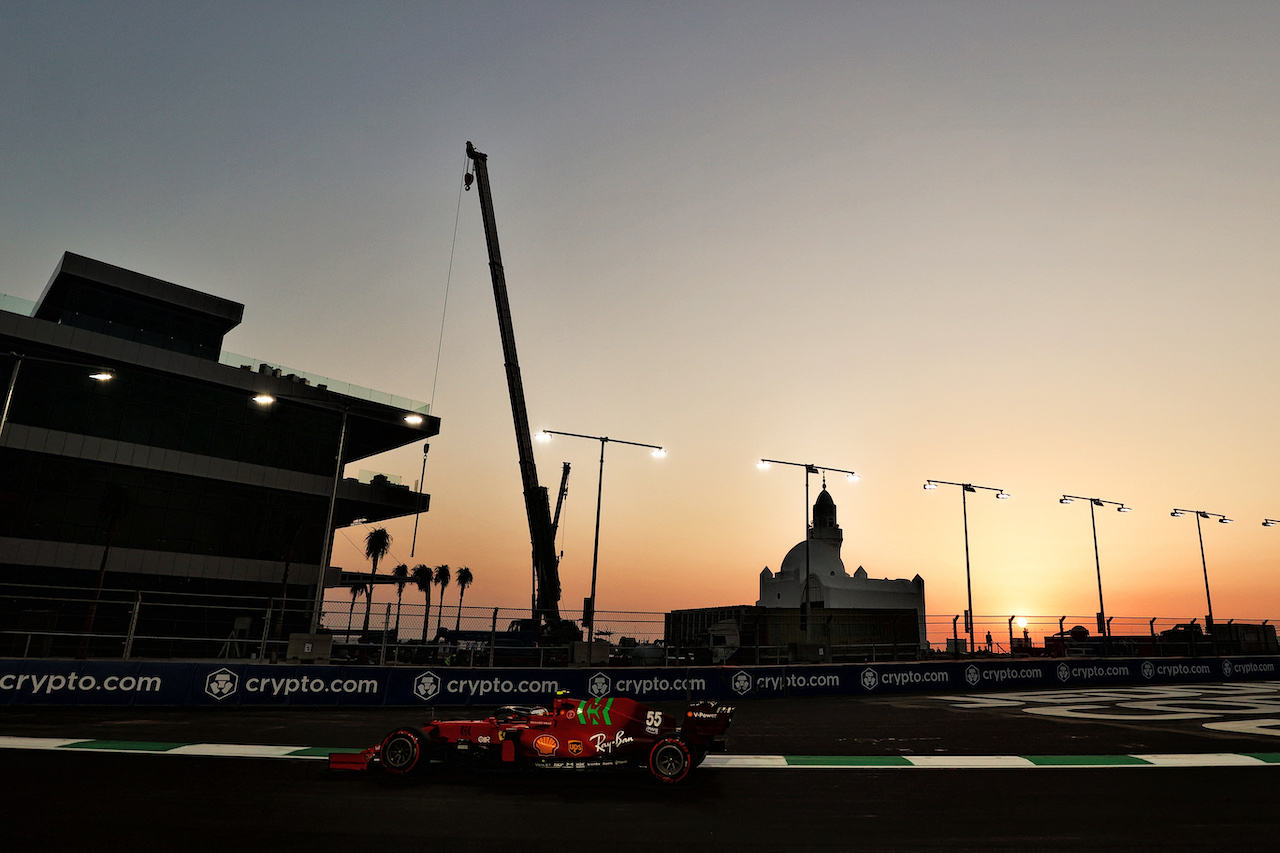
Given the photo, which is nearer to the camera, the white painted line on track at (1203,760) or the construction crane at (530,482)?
the white painted line on track at (1203,760)

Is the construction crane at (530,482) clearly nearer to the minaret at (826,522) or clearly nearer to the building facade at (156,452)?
the building facade at (156,452)

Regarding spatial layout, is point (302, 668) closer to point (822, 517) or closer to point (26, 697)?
point (26, 697)

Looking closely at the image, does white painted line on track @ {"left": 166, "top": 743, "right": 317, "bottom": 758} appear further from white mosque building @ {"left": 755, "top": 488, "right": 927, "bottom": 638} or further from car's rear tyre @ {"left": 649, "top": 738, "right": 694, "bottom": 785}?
white mosque building @ {"left": 755, "top": 488, "right": 927, "bottom": 638}

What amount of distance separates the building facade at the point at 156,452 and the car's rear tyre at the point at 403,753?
1068 inches

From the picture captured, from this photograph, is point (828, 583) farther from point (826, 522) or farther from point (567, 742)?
point (567, 742)

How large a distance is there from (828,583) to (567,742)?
115 meters

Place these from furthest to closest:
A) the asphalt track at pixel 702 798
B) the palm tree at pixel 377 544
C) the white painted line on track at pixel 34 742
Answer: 1. the palm tree at pixel 377 544
2. the white painted line on track at pixel 34 742
3. the asphalt track at pixel 702 798

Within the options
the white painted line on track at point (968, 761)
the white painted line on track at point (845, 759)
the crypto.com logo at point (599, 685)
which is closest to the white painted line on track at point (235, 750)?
the white painted line on track at point (845, 759)

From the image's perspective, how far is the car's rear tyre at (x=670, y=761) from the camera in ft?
33.0

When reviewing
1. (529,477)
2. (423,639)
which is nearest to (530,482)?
(529,477)

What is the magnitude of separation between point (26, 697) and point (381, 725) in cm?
896

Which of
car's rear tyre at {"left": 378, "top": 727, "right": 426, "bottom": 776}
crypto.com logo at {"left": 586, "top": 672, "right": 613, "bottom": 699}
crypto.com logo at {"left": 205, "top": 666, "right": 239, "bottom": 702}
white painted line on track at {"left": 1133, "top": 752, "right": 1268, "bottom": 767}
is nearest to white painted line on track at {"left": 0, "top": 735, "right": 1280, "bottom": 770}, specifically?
white painted line on track at {"left": 1133, "top": 752, "right": 1268, "bottom": 767}

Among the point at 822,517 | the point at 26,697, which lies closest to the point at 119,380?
the point at 26,697

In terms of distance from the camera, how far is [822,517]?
442ft
